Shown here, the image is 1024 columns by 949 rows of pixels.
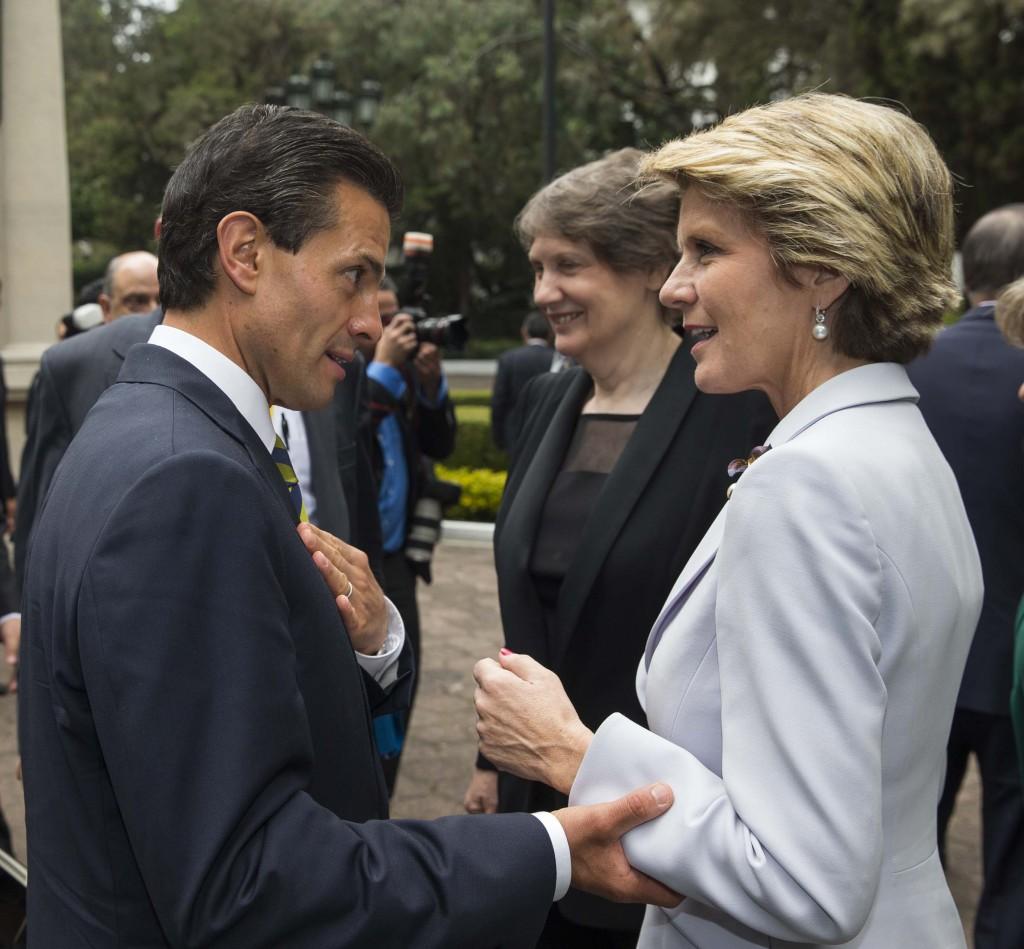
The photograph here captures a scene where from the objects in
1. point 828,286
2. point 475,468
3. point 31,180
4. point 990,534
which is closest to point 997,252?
point 990,534

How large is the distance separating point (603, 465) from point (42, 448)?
1.89m

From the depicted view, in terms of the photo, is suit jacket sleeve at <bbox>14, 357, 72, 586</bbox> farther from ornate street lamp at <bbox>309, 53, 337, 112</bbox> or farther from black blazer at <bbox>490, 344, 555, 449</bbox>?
ornate street lamp at <bbox>309, 53, 337, 112</bbox>

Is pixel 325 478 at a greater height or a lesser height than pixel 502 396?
greater

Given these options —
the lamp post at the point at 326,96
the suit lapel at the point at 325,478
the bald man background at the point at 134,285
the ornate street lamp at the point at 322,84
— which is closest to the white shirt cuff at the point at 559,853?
the suit lapel at the point at 325,478

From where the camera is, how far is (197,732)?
136 cm

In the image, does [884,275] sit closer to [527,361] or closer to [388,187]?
[388,187]

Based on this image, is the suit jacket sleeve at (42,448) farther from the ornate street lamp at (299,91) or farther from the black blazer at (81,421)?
the ornate street lamp at (299,91)

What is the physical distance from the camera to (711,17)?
23.9 metres

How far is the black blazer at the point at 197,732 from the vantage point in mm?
1359

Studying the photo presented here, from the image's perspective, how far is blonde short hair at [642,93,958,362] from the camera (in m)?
1.74

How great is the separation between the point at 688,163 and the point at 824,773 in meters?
0.90

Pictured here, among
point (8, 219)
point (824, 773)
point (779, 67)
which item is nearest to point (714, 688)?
point (824, 773)

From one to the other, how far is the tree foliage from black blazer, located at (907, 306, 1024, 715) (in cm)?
1807

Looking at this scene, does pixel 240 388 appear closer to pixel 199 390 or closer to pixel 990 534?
pixel 199 390
